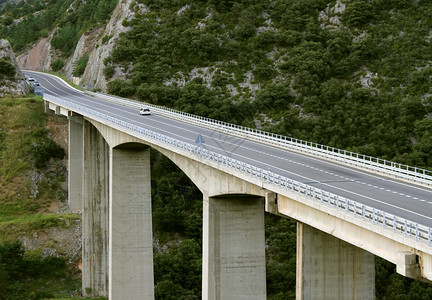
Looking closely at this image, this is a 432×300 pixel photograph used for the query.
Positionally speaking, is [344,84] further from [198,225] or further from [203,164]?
[203,164]

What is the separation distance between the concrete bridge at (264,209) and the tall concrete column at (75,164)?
51.3 feet

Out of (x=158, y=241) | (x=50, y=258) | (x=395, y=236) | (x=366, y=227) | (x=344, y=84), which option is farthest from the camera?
(x=344, y=84)

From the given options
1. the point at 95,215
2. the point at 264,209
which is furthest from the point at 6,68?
Result: the point at 264,209

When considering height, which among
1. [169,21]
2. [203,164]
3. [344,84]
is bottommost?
[203,164]

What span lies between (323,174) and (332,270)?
764 cm

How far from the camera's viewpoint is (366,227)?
79.8ft

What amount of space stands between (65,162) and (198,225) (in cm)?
2316

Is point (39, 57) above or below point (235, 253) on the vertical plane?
above

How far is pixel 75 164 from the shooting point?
82125 millimetres

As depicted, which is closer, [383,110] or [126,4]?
[383,110]

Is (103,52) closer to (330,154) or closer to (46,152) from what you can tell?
(46,152)

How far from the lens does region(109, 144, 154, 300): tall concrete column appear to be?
5572cm

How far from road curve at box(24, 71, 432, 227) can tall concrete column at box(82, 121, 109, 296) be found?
11536mm

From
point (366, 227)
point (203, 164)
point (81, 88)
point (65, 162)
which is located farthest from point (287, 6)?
point (366, 227)
